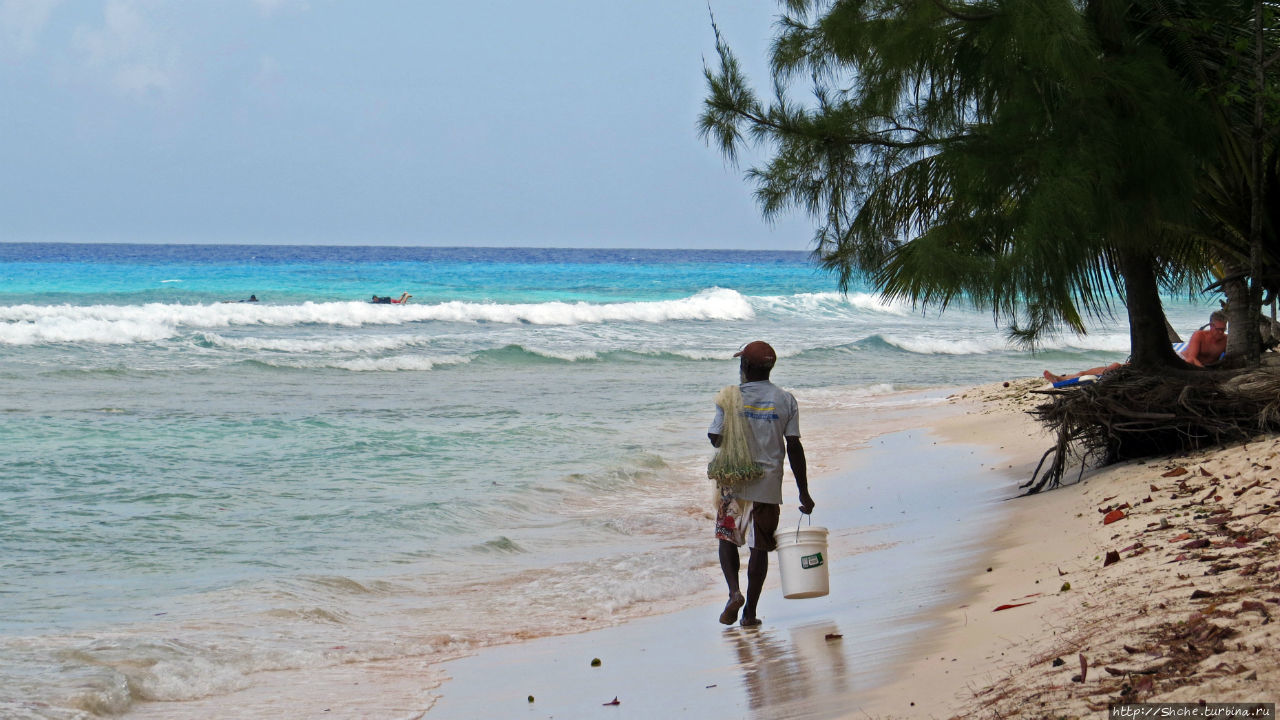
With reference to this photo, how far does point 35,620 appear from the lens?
6.32 metres

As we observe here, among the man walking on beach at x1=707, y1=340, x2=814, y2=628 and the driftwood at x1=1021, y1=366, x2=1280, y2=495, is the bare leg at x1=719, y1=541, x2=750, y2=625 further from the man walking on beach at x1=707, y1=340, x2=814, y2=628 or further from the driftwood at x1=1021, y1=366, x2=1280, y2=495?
the driftwood at x1=1021, y1=366, x2=1280, y2=495

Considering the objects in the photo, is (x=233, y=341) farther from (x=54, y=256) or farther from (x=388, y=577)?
(x=54, y=256)

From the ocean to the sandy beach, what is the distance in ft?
3.39

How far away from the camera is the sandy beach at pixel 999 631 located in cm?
349

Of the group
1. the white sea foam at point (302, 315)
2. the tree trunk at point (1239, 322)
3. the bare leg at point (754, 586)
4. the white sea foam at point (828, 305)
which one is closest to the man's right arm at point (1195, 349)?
the tree trunk at point (1239, 322)

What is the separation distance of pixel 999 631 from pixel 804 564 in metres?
1.28

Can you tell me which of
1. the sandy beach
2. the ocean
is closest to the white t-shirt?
the sandy beach

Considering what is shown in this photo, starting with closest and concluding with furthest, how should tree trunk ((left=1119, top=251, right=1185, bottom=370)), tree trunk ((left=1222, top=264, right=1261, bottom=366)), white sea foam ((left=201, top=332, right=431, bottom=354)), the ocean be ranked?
the ocean < tree trunk ((left=1119, top=251, right=1185, bottom=370)) < tree trunk ((left=1222, top=264, right=1261, bottom=366)) < white sea foam ((left=201, top=332, right=431, bottom=354))

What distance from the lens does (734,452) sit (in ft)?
18.6

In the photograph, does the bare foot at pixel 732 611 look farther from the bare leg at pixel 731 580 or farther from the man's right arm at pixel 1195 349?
the man's right arm at pixel 1195 349

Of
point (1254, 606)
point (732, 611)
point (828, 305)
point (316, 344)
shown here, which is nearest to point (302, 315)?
point (316, 344)

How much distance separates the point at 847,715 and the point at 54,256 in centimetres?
8816

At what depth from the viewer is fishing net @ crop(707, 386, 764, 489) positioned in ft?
18.5

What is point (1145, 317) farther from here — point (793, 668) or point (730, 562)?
point (793, 668)
